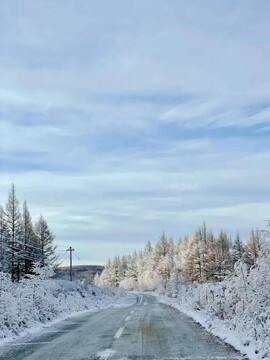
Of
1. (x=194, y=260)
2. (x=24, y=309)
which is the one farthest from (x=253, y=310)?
(x=194, y=260)

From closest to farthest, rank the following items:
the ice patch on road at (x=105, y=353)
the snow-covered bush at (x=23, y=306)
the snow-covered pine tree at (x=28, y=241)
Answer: the ice patch on road at (x=105, y=353) → the snow-covered bush at (x=23, y=306) → the snow-covered pine tree at (x=28, y=241)

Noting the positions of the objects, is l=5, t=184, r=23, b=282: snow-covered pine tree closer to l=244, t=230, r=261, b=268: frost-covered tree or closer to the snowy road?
l=244, t=230, r=261, b=268: frost-covered tree

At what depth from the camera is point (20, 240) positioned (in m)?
55.3

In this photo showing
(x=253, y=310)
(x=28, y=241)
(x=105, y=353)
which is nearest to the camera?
(x=105, y=353)

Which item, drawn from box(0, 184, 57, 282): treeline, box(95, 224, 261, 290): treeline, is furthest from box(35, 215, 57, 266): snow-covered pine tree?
box(95, 224, 261, 290): treeline

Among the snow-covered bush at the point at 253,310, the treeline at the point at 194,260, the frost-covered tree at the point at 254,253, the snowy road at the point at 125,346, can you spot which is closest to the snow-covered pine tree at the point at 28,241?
the treeline at the point at 194,260

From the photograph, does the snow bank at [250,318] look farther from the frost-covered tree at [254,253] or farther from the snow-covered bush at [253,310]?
the frost-covered tree at [254,253]

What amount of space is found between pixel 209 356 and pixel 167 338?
3101 millimetres

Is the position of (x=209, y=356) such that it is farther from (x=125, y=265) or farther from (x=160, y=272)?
(x=125, y=265)

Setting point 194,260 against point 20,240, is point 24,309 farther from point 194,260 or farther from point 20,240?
point 194,260

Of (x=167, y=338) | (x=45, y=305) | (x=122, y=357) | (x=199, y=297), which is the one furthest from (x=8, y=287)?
(x=199, y=297)

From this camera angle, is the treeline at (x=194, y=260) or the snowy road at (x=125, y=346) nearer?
the snowy road at (x=125, y=346)

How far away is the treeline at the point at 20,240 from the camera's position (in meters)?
51.2

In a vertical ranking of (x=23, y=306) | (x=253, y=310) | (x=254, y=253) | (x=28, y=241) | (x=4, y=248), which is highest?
(x=28, y=241)
